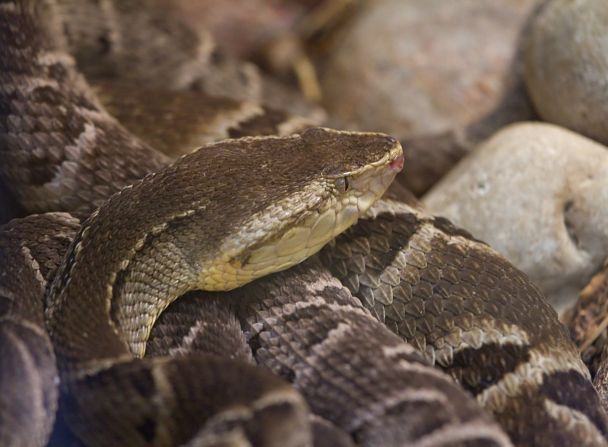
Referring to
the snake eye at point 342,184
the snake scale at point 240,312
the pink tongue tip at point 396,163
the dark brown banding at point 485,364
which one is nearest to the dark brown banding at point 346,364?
the snake scale at point 240,312

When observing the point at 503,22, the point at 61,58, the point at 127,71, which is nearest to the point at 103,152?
the point at 61,58

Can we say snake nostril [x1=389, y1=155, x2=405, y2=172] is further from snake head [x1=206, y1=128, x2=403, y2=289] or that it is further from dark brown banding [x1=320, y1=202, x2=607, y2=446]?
dark brown banding [x1=320, y1=202, x2=607, y2=446]

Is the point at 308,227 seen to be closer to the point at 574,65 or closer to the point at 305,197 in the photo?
the point at 305,197

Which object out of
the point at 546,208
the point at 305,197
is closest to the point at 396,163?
the point at 305,197

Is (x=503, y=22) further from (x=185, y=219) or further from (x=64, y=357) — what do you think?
(x=64, y=357)

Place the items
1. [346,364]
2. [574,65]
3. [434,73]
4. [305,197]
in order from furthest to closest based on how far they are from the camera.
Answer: [434,73] < [574,65] < [305,197] < [346,364]

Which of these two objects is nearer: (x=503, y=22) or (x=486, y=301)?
(x=486, y=301)

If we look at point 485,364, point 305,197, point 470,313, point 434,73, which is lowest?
point 485,364
